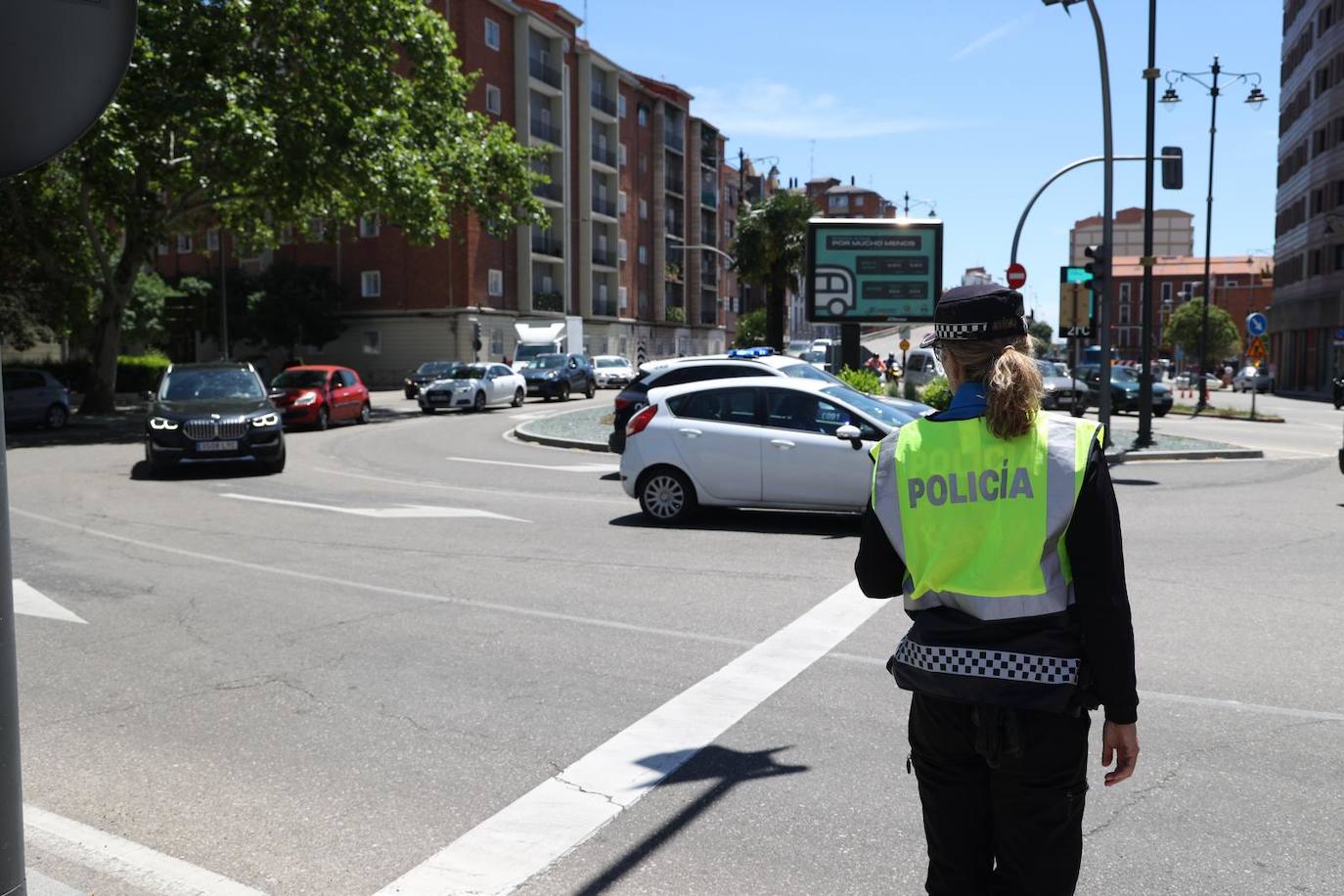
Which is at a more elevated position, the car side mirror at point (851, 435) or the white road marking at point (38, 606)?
the car side mirror at point (851, 435)

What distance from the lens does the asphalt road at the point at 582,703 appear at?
154 inches

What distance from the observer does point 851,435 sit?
10.8m

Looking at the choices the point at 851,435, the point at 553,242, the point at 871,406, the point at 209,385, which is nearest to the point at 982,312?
the point at 851,435

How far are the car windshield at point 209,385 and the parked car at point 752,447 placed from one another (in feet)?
28.0

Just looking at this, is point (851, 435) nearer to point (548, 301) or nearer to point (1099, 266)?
point (1099, 266)

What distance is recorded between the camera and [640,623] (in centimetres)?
729

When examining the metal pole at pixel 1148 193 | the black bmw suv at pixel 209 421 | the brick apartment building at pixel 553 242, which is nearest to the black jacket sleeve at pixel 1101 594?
the black bmw suv at pixel 209 421

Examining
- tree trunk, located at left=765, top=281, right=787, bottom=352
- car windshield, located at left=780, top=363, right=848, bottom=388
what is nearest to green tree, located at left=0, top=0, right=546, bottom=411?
tree trunk, located at left=765, top=281, right=787, bottom=352

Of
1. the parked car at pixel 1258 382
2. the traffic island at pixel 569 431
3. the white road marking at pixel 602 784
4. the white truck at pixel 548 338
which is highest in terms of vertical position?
the white truck at pixel 548 338

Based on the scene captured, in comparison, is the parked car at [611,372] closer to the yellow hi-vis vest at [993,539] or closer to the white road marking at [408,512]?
the white road marking at [408,512]

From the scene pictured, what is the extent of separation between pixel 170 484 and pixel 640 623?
11170mm

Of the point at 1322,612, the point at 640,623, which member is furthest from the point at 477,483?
the point at 1322,612

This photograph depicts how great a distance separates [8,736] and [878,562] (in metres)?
1.85

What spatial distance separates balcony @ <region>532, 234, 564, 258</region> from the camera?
6331 centimetres
